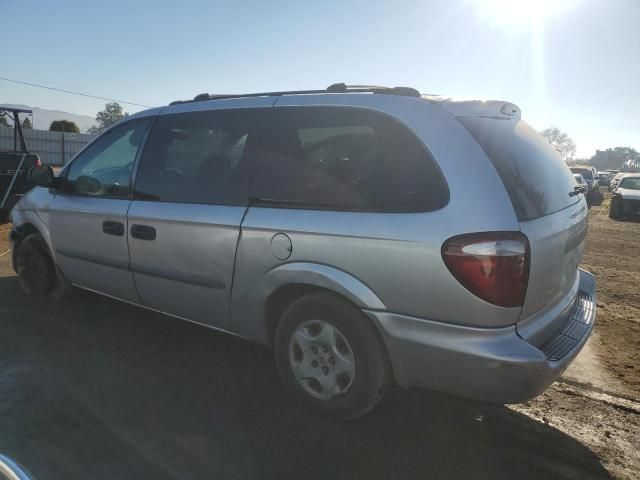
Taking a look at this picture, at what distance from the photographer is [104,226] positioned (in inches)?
143

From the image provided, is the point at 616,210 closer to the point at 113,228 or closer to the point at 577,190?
the point at 577,190

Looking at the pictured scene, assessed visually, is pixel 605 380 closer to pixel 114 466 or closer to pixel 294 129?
pixel 294 129

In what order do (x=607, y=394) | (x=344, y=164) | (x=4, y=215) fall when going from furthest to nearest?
(x=4, y=215) < (x=607, y=394) < (x=344, y=164)

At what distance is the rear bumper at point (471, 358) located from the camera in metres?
2.12

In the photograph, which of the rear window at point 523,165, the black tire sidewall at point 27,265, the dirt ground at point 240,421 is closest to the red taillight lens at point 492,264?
the rear window at point 523,165

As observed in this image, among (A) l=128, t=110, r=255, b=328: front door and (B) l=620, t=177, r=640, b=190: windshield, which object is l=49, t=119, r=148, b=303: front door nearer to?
(A) l=128, t=110, r=255, b=328: front door

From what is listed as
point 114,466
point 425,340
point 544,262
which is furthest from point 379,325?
point 114,466

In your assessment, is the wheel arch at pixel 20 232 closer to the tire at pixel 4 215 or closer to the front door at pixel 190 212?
the front door at pixel 190 212

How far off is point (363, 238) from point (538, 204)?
92cm

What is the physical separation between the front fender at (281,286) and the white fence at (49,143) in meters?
31.5

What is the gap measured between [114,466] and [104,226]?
6.39 ft

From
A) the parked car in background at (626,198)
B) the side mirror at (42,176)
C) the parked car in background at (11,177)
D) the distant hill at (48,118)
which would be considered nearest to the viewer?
the side mirror at (42,176)

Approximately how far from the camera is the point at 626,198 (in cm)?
1516

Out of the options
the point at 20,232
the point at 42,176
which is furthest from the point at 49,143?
the point at 42,176
